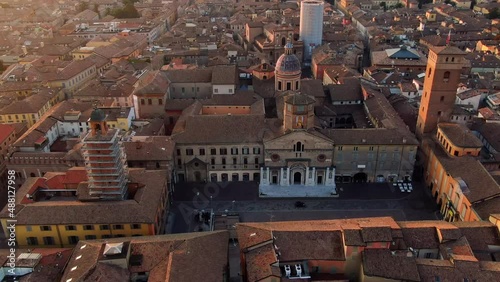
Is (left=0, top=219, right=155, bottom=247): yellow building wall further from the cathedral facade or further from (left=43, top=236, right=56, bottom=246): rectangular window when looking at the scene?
the cathedral facade

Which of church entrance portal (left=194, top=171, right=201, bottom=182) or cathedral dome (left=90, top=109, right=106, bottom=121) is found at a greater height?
cathedral dome (left=90, top=109, right=106, bottom=121)

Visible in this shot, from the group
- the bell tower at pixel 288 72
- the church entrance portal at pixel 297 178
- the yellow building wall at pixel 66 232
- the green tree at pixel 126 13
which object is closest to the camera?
the yellow building wall at pixel 66 232

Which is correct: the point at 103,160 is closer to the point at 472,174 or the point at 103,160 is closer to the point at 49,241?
the point at 49,241

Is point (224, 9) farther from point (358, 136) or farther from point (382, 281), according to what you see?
point (382, 281)

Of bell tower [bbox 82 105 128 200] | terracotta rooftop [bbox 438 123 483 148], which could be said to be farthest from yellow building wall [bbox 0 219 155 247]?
terracotta rooftop [bbox 438 123 483 148]

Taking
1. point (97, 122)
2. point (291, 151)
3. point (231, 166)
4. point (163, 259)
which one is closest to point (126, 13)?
point (231, 166)

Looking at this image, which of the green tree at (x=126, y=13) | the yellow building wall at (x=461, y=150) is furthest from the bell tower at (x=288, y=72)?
the green tree at (x=126, y=13)

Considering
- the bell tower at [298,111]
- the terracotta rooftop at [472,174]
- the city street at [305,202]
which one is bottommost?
the city street at [305,202]

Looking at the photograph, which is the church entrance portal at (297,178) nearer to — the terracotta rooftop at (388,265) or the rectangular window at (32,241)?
the terracotta rooftop at (388,265)
